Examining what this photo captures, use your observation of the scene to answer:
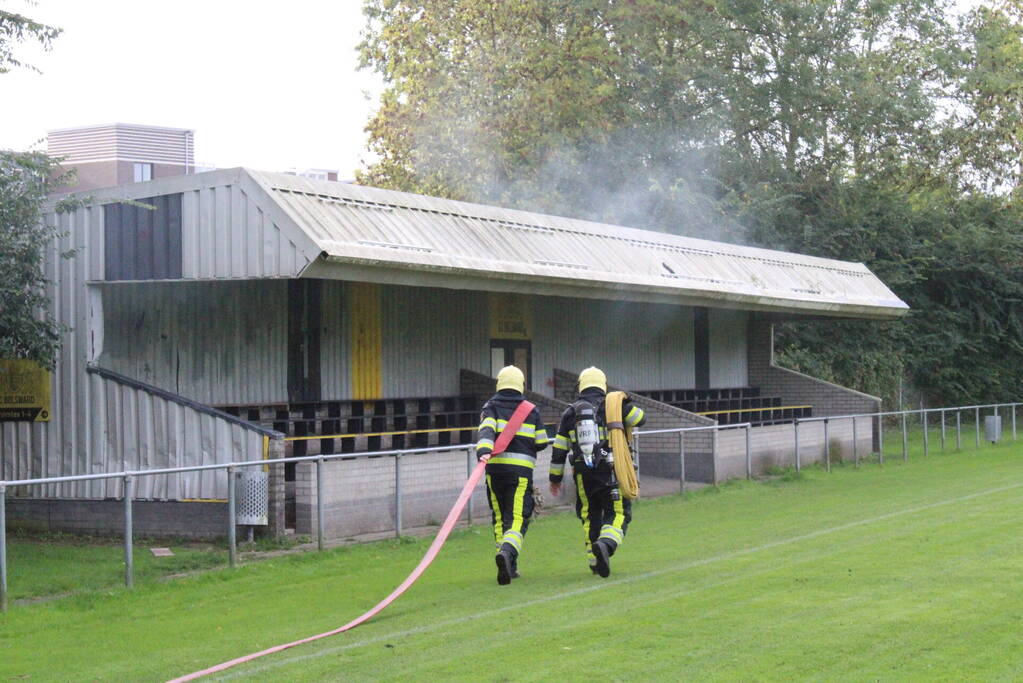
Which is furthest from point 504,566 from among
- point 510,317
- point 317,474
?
point 510,317

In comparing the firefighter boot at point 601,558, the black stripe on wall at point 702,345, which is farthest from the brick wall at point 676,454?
the firefighter boot at point 601,558

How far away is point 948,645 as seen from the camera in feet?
27.1

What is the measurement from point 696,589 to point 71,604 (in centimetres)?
532

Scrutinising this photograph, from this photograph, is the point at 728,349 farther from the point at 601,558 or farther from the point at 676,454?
the point at 601,558

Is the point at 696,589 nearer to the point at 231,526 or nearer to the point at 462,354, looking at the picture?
the point at 231,526

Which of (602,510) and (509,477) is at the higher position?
(509,477)

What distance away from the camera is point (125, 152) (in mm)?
68812

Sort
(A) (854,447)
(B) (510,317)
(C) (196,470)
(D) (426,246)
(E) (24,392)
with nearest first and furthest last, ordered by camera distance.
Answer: (C) (196,470)
(D) (426,246)
(E) (24,392)
(B) (510,317)
(A) (854,447)

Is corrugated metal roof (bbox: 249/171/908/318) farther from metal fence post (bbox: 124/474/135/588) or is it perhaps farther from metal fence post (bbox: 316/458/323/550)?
metal fence post (bbox: 124/474/135/588)

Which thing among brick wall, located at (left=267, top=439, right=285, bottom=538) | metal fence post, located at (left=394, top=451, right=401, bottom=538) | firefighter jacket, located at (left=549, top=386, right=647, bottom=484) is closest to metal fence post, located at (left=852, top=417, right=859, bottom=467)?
metal fence post, located at (left=394, top=451, right=401, bottom=538)

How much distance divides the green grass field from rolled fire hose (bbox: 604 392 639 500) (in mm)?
830

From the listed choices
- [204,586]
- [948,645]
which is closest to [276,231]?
[204,586]

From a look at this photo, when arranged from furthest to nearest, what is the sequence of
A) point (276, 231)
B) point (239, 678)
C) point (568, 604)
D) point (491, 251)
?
point (491, 251) → point (276, 231) → point (568, 604) → point (239, 678)

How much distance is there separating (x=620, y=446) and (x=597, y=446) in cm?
20
